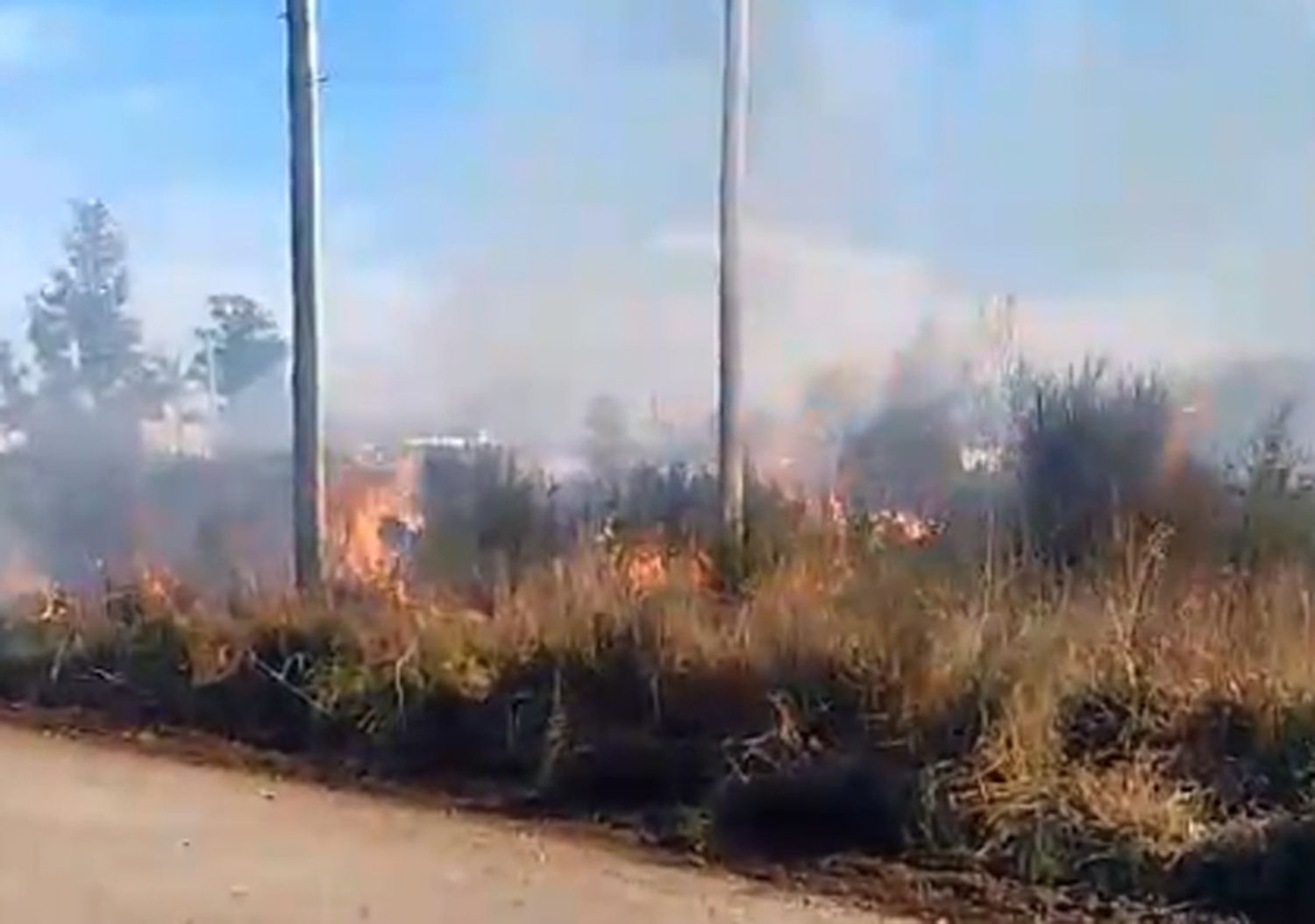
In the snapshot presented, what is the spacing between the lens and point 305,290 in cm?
1625

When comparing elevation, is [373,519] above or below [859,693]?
below

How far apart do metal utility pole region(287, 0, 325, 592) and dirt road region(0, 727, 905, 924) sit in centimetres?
468

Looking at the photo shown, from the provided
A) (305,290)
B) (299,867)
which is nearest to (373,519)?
(305,290)

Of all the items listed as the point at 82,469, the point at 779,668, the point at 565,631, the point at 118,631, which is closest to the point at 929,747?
the point at 779,668

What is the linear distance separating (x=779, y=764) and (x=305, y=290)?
23.9ft

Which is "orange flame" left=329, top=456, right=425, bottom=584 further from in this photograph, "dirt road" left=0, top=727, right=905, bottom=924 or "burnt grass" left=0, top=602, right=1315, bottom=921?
"dirt road" left=0, top=727, right=905, bottom=924

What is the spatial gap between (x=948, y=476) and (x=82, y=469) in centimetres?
1040

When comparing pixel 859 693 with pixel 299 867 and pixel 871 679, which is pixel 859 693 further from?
pixel 299 867

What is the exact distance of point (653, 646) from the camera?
1144cm

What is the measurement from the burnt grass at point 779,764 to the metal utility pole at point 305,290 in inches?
96.9

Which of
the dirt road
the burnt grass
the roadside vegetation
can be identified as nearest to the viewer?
the dirt road

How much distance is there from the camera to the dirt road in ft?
27.8

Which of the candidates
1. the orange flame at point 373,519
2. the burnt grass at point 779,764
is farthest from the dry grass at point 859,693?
the orange flame at point 373,519

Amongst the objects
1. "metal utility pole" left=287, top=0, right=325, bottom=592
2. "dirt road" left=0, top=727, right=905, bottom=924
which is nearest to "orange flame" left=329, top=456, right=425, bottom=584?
"metal utility pole" left=287, top=0, right=325, bottom=592
